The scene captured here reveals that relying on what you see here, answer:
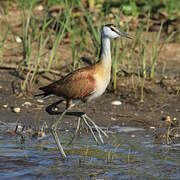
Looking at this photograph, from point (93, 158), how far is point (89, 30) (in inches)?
138

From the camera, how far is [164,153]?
7.09 meters

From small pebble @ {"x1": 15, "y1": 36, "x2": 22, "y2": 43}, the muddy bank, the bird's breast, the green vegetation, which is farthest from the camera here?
small pebble @ {"x1": 15, "y1": 36, "x2": 22, "y2": 43}

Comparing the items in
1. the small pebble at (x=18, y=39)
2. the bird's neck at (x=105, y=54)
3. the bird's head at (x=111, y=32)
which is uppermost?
→ the bird's head at (x=111, y=32)

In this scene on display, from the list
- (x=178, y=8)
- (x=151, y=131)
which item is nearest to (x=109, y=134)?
(x=151, y=131)

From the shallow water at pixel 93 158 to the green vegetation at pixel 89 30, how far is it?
1370 millimetres

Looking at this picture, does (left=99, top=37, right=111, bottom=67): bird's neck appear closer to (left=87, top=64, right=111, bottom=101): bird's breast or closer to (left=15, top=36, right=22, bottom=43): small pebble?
(left=87, top=64, right=111, bottom=101): bird's breast

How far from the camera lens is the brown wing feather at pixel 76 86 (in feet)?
23.9

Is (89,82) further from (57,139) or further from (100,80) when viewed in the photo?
(57,139)

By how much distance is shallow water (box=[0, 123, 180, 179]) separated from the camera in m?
6.49

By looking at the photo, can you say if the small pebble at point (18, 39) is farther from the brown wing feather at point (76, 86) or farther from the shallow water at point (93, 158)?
the brown wing feather at point (76, 86)

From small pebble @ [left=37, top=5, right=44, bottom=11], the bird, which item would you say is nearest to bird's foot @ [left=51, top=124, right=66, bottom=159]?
the bird

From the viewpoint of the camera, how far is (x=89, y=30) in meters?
10.1

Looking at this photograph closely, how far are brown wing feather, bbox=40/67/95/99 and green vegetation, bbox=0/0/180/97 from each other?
53.4 inches

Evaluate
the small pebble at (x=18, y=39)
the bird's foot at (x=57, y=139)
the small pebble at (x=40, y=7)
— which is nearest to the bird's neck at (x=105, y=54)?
the bird's foot at (x=57, y=139)
